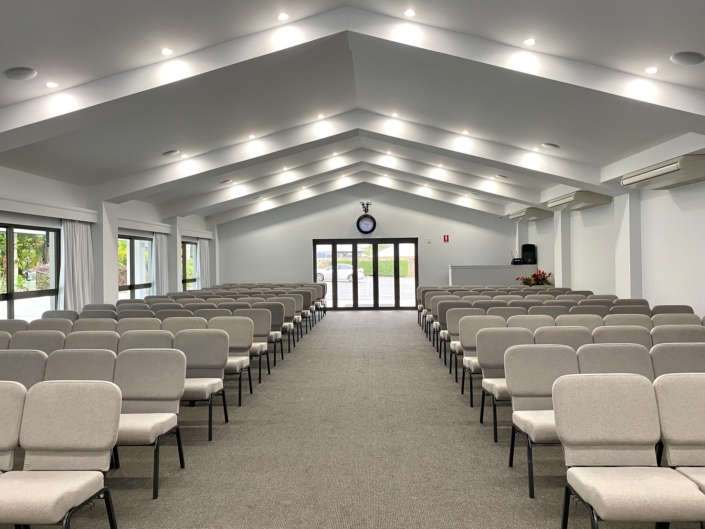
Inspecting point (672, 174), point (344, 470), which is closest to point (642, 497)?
point (344, 470)

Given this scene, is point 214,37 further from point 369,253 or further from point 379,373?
point 369,253

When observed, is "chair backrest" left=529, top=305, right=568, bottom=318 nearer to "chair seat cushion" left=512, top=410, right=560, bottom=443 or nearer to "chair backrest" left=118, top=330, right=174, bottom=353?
"chair seat cushion" left=512, top=410, right=560, bottom=443

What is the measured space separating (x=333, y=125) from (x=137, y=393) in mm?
7665

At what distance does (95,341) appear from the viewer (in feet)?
17.6

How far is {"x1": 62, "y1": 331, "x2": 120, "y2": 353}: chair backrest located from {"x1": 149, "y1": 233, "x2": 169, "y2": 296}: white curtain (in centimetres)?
921

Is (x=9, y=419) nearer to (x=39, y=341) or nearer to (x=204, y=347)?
(x=204, y=347)

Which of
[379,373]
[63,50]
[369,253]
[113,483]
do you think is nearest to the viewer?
[113,483]

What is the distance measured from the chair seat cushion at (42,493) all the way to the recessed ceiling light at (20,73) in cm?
453

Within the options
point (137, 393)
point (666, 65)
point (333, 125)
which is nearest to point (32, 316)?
point (333, 125)

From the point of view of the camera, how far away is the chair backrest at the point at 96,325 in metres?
6.66

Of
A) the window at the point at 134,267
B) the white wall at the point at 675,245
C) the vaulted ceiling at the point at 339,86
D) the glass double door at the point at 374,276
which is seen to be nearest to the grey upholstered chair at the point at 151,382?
the vaulted ceiling at the point at 339,86

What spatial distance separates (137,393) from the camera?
4.16 m

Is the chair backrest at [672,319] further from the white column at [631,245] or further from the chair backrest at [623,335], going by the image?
the white column at [631,245]

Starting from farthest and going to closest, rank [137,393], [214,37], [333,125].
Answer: [333,125]
[214,37]
[137,393]
